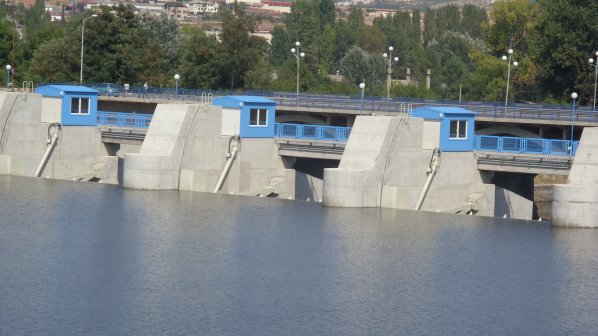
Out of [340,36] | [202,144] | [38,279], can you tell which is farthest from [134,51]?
[340,36]

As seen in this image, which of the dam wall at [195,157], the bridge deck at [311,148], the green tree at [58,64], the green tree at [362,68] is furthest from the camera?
the green tree at [362,68]

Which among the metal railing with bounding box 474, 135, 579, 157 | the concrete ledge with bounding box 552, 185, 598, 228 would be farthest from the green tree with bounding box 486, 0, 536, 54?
the concrete ledge with bounding box 552, 185, 598, 228

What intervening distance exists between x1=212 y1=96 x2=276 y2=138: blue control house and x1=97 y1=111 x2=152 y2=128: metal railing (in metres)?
6.62

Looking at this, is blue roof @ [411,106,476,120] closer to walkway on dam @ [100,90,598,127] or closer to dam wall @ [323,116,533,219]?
dam wall @ [323,116,533,219]

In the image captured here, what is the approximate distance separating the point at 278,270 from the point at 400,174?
14814 millimetres

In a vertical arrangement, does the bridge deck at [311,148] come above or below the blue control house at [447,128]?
below

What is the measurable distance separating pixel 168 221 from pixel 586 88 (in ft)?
156

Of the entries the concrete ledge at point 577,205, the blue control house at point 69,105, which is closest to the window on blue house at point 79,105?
the blue control house at point 69,105

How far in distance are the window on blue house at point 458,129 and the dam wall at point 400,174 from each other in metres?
0.80

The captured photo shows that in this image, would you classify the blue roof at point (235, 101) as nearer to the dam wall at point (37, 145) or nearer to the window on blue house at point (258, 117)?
the window on blue house at point (258, 117)

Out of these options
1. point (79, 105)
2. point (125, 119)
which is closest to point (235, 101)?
point (125, 119)

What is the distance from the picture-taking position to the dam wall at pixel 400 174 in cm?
5653

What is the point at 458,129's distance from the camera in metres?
59.7

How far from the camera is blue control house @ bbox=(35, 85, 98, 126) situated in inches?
2702
